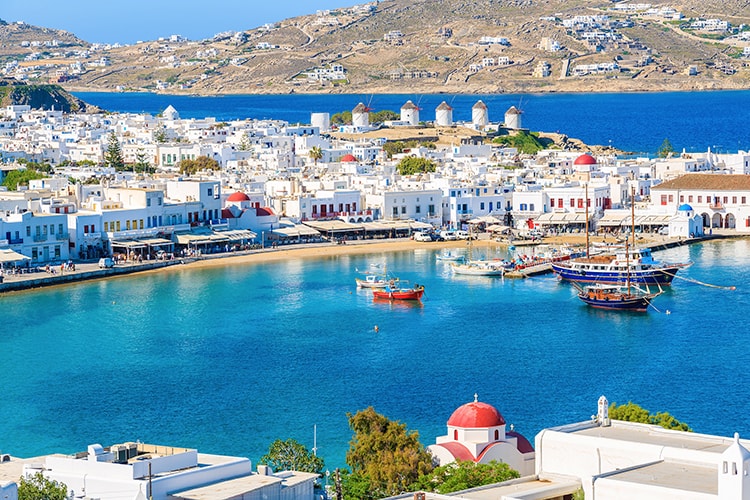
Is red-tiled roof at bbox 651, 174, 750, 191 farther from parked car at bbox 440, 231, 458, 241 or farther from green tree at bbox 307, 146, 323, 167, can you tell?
green tree at bbox 307, 146, 323, 167

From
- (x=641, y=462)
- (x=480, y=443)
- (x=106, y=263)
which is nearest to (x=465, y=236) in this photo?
(x=106, y=263)

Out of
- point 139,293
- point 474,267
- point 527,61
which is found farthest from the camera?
point 527,61

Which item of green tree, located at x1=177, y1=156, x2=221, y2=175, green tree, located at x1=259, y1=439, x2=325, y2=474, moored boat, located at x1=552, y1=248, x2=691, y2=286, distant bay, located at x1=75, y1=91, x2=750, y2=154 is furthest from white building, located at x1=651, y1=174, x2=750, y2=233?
green tree, located at x1=259, y1=439, x2=325, y2=474

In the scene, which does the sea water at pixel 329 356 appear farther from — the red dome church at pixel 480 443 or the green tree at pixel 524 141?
the green tree at pixel 524 141

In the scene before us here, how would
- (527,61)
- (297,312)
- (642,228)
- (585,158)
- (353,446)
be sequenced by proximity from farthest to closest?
(527,61), (585,158), (642,228), (297,312), (353,446)

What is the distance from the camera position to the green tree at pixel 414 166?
63.2 meters

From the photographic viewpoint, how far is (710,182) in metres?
54.5

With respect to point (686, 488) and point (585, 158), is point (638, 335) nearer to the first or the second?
point (686, 488)

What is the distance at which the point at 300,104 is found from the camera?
518 feet

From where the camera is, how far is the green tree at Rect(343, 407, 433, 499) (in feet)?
63.5

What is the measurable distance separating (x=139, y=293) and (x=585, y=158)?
2622 cm

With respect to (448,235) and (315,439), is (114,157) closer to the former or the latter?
(448,235)

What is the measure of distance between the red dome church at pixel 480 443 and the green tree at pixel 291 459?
1.48m

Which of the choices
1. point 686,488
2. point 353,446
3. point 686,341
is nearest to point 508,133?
point 686,341
